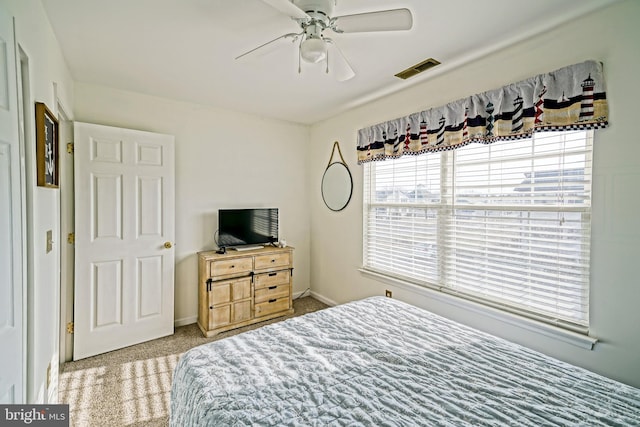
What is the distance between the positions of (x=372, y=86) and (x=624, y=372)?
2.71m

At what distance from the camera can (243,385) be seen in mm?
1217

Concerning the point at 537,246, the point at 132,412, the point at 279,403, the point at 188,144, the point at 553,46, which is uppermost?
the point at 553,46

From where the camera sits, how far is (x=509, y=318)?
2.06 m

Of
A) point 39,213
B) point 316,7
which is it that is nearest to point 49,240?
point 39,213

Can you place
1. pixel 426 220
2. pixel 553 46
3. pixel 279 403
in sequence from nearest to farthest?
1. pixel 279 403
2. pixel 553 46
3. pixel 426 220

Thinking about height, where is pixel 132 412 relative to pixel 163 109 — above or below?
below

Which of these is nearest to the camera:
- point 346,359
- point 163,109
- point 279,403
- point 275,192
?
point 279,403

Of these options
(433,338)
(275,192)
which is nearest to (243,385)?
(433,338)

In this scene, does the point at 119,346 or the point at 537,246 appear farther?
the point at 119,346

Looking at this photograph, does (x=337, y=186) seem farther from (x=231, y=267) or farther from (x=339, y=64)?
(x=339, y=64)

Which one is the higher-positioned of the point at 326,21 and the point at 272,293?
the point at 326,21

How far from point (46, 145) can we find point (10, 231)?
67 cm

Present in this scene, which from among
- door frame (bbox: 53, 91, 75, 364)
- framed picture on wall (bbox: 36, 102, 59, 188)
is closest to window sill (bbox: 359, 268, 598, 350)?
framed picture on wall (bbox: 36, 102, 59, 188)

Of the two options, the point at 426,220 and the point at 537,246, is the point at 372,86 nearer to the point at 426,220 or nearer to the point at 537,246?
the point at 426,220
